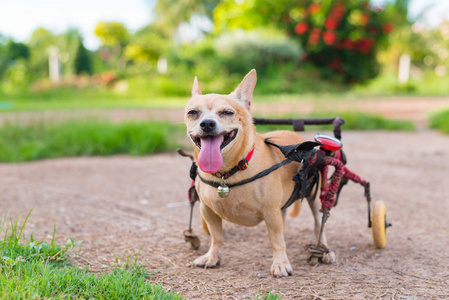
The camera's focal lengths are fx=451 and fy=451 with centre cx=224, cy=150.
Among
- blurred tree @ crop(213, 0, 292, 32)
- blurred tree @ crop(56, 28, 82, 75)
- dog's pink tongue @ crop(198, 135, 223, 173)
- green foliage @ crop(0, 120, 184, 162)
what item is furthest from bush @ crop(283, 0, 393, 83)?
dog's pink tongue @ crop(198, 135, 223, 173)

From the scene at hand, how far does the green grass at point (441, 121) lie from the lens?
346 inches

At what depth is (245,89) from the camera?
272 centimetres

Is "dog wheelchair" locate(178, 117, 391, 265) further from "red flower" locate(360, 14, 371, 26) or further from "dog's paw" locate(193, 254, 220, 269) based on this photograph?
"red flower" locate(360, 14, 371, 26)

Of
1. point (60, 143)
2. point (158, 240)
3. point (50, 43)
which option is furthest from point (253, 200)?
point (50, 43)

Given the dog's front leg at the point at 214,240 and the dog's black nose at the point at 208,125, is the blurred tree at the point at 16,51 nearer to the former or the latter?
the dog's front leg at the point at 214,240

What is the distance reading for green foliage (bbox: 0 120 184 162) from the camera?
6.59 m

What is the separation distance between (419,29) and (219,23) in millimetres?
16304

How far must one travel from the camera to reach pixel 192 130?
2.46 m

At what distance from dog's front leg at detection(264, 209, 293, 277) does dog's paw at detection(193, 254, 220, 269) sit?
0.38 m

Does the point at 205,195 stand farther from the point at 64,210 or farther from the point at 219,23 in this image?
the point at 219,23

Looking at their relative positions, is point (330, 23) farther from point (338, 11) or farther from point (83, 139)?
point (83, 139)

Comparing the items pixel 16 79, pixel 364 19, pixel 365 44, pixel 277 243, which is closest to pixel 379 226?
pixel 277 243

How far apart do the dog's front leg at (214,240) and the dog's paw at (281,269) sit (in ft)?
1.28

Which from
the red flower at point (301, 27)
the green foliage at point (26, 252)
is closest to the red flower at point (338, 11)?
the red flower at point (301, 27)
